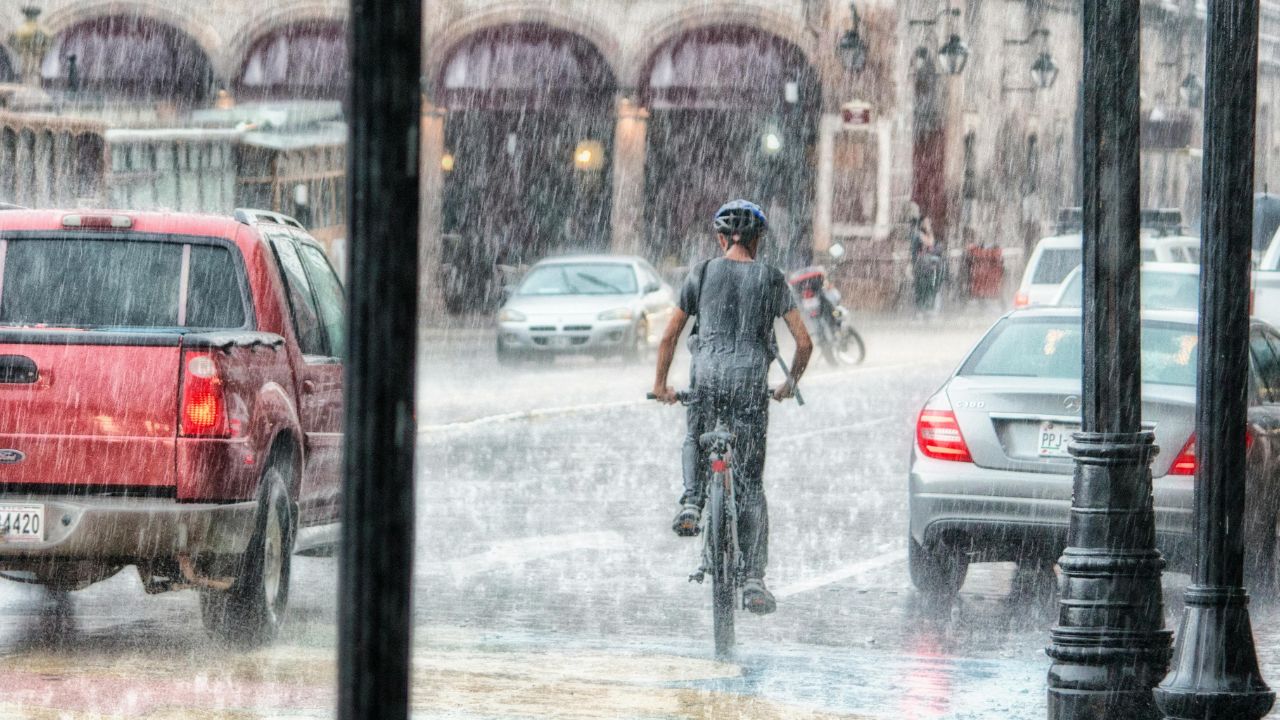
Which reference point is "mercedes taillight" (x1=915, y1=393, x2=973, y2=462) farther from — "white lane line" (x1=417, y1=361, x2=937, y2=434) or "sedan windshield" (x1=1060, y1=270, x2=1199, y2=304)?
"sedan windshield" (x1=1060, y1=270, x2=1199, y2=304)

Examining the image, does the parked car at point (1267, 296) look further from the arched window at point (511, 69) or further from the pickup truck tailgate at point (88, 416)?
the arched window at point (511, 69)

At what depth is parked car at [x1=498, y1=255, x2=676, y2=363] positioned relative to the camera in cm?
2697

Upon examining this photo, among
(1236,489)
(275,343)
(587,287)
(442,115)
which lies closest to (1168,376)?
(1236,489)

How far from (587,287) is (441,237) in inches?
494

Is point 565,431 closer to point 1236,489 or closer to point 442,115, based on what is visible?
point 1236,489

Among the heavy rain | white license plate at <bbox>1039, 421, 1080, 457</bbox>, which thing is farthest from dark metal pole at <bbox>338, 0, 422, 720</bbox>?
white license plate at <bbox>1039, 421, 1080, 457</bbox>

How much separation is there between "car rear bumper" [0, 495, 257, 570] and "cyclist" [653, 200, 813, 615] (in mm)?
1909

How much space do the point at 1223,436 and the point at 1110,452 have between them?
383mm

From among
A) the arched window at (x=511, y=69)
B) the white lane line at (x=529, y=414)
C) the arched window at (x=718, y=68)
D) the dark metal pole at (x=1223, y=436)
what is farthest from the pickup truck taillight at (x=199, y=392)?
the arched window at (x=718, y=68)

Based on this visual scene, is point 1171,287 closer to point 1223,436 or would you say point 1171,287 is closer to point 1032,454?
point 1032,454

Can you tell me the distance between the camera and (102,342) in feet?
26.7

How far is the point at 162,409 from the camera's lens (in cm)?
815

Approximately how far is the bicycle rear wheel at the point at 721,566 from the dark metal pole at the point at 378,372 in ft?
19.3

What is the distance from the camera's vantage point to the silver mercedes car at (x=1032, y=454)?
31.9 ft
